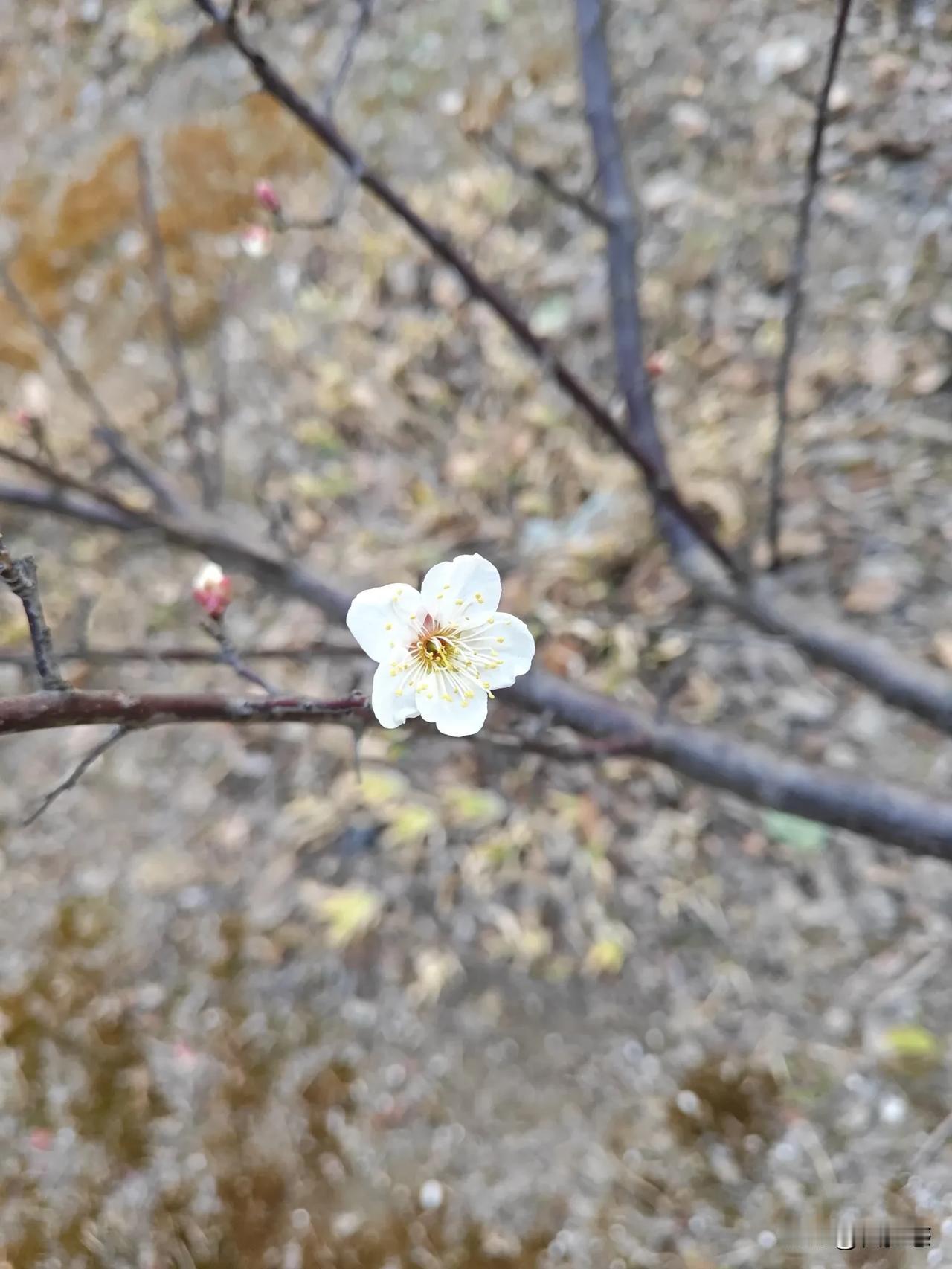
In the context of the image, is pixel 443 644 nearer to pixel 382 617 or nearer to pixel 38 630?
pixel 382 617

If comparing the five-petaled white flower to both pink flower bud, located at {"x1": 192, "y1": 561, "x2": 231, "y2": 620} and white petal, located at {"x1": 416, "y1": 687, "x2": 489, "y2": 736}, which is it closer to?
white petal, located at {"x1": 416, "y1": 687, "x2": 489, "y2": 736}

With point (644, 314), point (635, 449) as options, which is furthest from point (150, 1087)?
point (644, 314)

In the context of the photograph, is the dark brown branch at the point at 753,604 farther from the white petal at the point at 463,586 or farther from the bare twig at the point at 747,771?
the white petal at the point at 463,586

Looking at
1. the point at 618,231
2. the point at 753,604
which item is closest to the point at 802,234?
the point at 618,231

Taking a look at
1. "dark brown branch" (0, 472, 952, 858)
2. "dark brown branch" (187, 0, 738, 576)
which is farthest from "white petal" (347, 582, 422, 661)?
"dark brown branch" (187, 0, 738, 576)

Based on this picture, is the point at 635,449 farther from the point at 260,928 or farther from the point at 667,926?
the point at 260,928

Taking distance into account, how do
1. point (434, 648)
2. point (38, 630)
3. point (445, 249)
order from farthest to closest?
point (445, 249) < point (434, 648) < point (38, 630)
